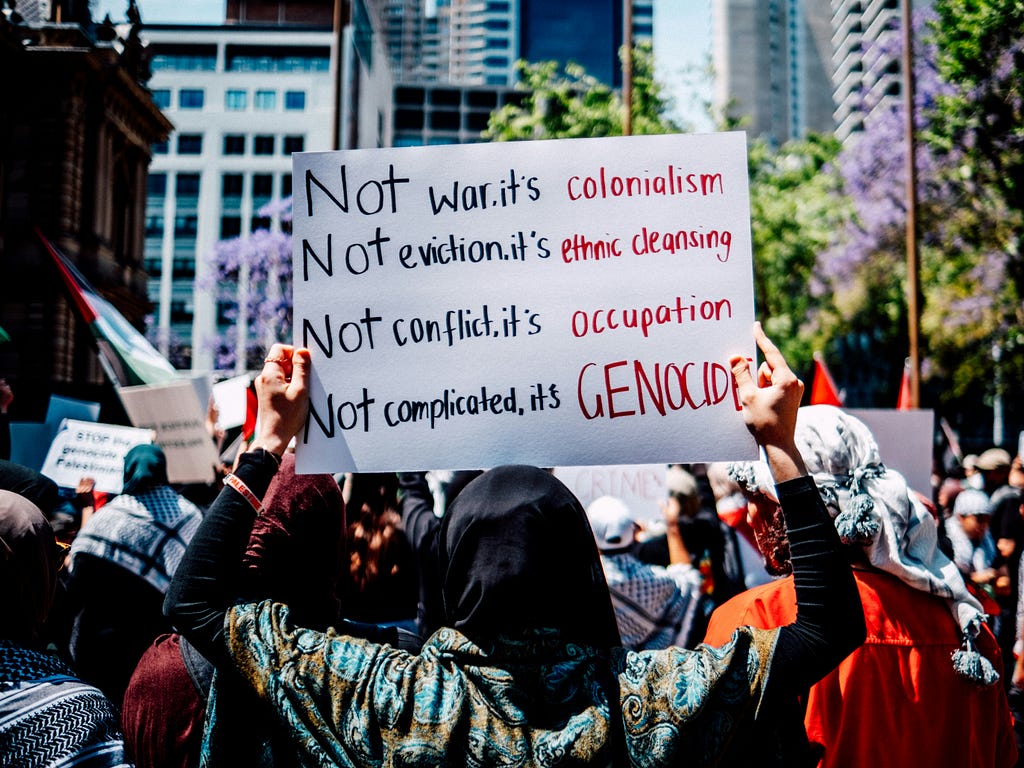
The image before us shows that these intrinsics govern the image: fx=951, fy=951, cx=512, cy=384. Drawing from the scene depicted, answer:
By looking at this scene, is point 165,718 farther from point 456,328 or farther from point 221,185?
point 221,185

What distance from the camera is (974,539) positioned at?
6578 mm

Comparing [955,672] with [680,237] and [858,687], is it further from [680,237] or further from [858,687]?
[680,237]

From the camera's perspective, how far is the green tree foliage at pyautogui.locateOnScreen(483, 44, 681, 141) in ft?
78.0

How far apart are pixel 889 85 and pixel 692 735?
92682 millimetres

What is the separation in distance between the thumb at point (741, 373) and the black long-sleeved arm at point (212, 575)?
1.04 metres

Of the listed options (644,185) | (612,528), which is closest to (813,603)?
(644,185)

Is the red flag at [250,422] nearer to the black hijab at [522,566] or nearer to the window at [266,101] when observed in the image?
the black hijab at [522,566]

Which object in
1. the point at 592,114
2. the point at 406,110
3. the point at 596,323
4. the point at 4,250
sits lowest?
the point at 596,323

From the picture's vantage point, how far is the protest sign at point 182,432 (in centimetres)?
591

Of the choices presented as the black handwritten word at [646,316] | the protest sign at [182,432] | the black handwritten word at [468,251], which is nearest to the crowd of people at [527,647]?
the black handwritten word at [646,316]

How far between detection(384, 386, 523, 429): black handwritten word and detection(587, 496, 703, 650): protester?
204 cm

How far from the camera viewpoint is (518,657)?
1.73 meters

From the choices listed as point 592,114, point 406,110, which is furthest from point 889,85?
point 592,114

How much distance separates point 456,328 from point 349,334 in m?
0.24
